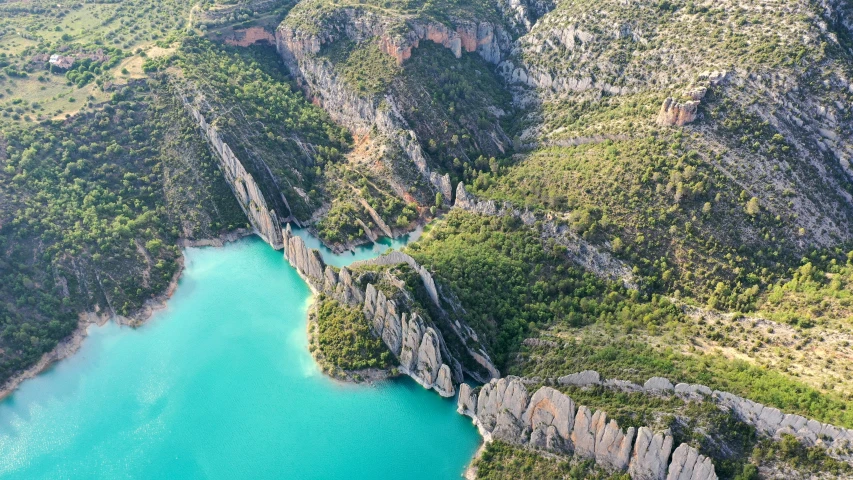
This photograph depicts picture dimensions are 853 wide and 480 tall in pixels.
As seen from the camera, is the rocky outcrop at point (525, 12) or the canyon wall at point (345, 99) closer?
the canyon wall at point (345, 99)

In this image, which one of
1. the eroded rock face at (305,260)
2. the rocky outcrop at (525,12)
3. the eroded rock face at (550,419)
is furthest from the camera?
the rocky outcrop at (525,12)

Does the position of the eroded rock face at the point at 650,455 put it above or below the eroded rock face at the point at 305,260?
below

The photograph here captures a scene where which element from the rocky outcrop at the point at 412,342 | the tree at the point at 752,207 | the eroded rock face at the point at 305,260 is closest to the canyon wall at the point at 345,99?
the eroded rock face at the point at 305,260

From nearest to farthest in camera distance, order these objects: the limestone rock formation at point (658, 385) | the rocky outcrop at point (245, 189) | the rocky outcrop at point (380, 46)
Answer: the limestone rock formation at point (658, 385) → the rocky outcrop at point (245, 189) → the rocky outcrop at point (380, 46)

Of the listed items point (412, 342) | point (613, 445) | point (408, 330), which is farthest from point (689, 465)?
point (408, 330)

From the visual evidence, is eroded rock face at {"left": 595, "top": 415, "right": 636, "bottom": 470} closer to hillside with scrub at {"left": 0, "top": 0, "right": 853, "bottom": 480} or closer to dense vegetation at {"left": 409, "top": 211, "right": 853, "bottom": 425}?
hillside with scrub at {"left": 0, "top": 0, "right": 853, "bottom": 480}

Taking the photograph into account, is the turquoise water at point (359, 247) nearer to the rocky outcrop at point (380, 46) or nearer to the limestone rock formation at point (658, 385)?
the rocky outcrop at point (380, 46)

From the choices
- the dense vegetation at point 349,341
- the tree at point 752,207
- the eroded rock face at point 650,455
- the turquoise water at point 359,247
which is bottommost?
the eroded rock face at point 650,455

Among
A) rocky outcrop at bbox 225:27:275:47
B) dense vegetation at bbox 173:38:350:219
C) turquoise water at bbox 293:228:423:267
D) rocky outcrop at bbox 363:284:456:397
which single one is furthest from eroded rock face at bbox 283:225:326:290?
rocky outcrop at bbox 225:27:275:47
